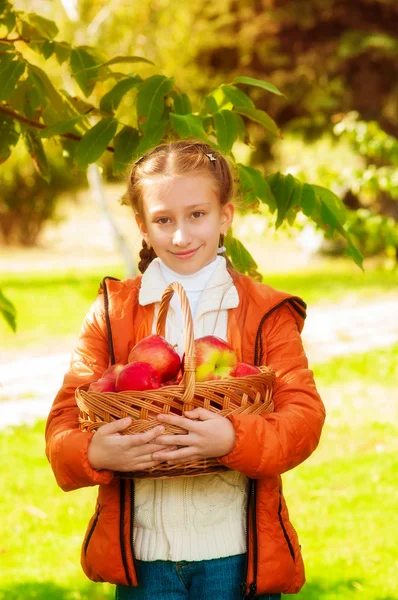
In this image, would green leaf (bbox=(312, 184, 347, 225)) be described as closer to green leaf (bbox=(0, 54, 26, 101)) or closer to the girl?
the girl

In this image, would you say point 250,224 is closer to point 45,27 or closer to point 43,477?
point 43,477

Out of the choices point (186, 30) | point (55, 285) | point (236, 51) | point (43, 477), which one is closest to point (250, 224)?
point (43, 477)

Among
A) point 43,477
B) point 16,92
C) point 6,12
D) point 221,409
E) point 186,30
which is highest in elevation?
point 186,30

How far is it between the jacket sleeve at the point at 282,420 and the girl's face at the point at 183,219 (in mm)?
258

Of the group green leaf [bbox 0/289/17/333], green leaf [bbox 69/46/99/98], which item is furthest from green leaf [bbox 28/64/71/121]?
green leaf [bbox 0/289/17/333]

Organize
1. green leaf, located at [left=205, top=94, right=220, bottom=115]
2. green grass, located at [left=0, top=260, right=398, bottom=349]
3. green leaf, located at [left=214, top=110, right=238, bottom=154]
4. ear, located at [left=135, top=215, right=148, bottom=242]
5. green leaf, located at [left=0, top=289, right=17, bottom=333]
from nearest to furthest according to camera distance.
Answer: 1. ear, located at [left=135, top=215, right=148, bottom=242]
2. green leaf, located at [left=214, top=110, right=238, bottom=154]
3. green leaf, located at [left=205, top=94, right=220, bottom=115]
4. green leaf, located at [left=0, top=289, right=17, bottom=333]
5. green grass, located at [left=0, top=260, right=398, bottom=349]

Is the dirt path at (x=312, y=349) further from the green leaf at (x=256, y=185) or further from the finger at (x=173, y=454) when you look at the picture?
the finger at (x=173, y=454)

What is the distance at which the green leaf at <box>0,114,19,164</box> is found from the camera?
319 centimetres

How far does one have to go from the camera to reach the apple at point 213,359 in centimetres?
212

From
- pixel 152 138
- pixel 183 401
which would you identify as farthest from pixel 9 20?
pixel 183 401

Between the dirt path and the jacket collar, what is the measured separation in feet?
15.3

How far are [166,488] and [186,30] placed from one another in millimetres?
12630

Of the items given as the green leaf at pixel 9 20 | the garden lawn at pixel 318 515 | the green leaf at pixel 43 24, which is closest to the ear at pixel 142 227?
the green leaf at pixel 9 20

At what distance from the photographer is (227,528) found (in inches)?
90.7
